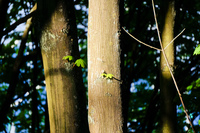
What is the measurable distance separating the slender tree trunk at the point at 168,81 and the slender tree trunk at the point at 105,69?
0.78 meters

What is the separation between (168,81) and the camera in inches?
81.5

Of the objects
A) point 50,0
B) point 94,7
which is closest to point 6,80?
point 50,0

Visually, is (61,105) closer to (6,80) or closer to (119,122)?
(119,122)

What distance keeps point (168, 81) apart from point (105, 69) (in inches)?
35.2

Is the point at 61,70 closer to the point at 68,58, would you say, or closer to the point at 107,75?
the point at 68,58

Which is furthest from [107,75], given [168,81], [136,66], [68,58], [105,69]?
[136,66]

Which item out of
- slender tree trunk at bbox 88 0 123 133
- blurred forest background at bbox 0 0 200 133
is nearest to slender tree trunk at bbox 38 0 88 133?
slender tree trunk at bbox 88 0 123 133

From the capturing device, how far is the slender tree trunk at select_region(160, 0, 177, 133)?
2035 millimetres

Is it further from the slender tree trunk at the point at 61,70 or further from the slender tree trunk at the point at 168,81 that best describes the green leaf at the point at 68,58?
the slender tree trunk at the point at 168,81

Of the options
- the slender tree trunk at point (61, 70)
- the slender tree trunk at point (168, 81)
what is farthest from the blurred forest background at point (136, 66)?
the slender tree trunk at point (61, 70)

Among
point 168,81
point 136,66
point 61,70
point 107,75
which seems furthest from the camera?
point 136,66

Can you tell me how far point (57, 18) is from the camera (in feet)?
5.51

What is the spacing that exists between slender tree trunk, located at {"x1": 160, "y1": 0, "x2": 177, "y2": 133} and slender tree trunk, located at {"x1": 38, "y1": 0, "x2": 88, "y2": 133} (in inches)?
32.5

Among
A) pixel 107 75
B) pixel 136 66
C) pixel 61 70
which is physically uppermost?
pixel 136 66
